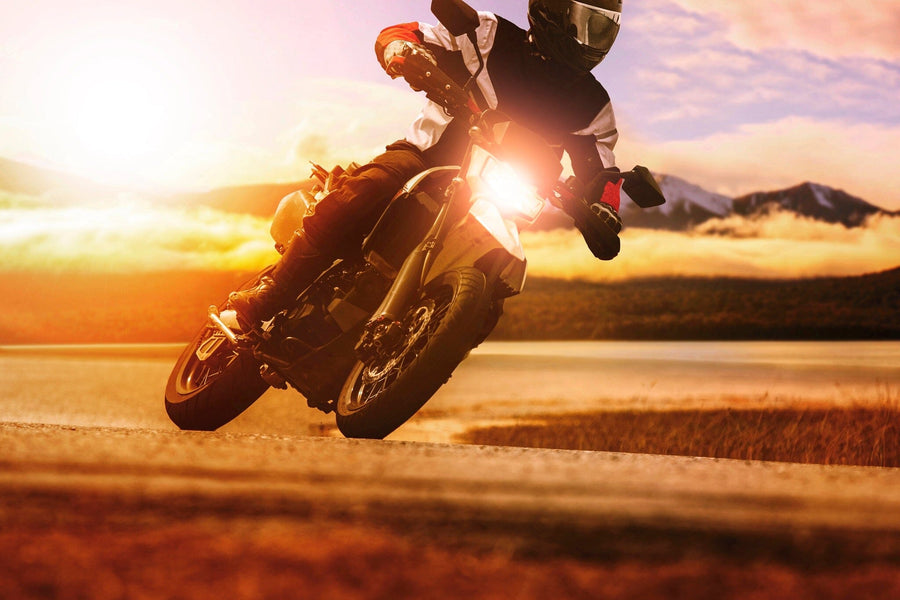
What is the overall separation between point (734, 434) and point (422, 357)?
455 centimetres

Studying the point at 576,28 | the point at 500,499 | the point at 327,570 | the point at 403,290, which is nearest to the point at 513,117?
the point at 576,28

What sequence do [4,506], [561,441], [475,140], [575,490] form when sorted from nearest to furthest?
[4,506] → [575,490] → [475,140] → [561,441]

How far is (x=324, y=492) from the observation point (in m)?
2.24

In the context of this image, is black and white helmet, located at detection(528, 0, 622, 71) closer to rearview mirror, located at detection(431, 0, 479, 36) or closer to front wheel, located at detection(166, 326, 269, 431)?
rearview mirror, located at detection(431, 0, 479, 36)

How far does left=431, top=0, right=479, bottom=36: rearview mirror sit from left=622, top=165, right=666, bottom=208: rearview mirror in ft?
3.03

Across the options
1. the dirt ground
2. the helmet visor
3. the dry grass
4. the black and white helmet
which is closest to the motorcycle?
the black and white helmet

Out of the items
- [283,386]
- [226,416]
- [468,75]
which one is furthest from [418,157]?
[226,416]

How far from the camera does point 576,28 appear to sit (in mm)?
4043

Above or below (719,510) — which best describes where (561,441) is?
below

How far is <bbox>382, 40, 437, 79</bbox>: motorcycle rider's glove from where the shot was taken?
13.0 feet

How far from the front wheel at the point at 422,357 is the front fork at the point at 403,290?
0.20 feet

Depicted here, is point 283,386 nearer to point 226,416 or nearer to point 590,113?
point 226,416

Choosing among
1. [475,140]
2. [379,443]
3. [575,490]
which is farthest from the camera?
[475,140]

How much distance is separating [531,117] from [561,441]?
425 cm
